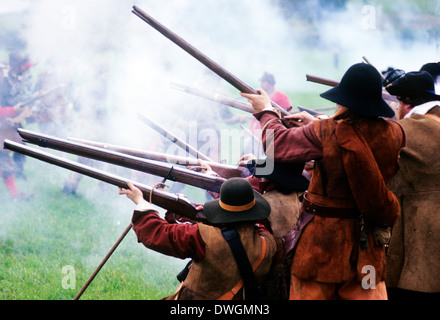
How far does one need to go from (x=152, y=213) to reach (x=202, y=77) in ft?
19.0

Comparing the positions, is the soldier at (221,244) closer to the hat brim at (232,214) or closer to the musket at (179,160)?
the hat brim at (232,214)

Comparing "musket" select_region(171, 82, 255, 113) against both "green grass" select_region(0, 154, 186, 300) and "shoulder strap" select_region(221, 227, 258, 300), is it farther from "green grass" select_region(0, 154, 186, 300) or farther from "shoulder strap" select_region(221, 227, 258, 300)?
"green grass" select_region(0, 154, 186, 300)

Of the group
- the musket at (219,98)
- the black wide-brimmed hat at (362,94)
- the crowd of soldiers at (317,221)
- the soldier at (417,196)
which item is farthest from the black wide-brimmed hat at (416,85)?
the musket at (219,98)

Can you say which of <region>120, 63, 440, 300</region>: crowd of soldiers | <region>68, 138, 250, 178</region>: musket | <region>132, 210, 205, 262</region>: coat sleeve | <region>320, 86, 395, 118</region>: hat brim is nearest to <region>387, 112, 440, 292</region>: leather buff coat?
<region>120, 63, 440, 300</region>: crowd of soldiers

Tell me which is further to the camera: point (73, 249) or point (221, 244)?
point (73, 249)

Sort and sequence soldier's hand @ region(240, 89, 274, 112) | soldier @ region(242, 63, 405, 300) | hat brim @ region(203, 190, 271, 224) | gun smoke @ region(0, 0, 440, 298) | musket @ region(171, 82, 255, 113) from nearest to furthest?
soldier @ region(242, 63, 405, 300) < hat brim @ region(203, 190, 271, 224) < soldier's hand @ region(240, 89, 274, 112) < musket @ region(171, 82, 255, 113) < gun smoke @ region(0, 0, 440, 298)

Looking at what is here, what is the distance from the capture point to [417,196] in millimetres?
3402

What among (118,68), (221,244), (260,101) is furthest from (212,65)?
(118,68)

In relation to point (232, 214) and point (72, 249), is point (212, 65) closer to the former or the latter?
point (232, 214)

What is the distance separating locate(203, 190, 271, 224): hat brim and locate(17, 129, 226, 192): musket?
595 mm

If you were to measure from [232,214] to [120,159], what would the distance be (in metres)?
1.04

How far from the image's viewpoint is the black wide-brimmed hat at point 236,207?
112 inches

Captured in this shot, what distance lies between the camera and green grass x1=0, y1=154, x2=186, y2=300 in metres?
4.70

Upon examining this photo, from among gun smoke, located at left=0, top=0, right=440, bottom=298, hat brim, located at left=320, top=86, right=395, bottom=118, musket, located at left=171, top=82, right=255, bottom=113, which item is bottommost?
gun smoke, located at left=0, top=0, right=440, bottom=298
